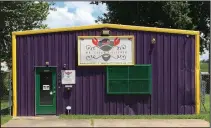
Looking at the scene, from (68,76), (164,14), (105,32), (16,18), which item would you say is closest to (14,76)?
(68,76)

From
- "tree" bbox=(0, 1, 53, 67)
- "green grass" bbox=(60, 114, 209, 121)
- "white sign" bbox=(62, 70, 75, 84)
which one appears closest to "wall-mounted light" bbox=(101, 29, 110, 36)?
"white sign" bbox=(62, 70, 75, 84)

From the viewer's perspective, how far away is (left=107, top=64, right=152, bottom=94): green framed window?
56.2 feet

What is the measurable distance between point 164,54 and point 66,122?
5.20m

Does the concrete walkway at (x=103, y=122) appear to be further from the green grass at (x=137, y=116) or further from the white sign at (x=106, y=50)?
the white sign at (x=106, y=50)

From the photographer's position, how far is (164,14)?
31.6m

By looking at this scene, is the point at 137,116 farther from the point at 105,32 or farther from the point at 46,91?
the point at 46,91

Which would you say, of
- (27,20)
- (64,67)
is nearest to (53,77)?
(64,67)

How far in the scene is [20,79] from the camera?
674 inches

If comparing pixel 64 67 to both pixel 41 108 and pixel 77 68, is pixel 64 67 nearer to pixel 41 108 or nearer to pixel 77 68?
pixel 77 68

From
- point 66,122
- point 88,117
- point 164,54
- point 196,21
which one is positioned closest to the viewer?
point 66,122

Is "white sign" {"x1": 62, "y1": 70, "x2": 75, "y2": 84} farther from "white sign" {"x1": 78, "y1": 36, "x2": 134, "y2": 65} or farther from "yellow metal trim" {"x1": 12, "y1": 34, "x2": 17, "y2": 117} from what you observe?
"yellow metal trim" {"x1": 12, "y1": 34, "x2": 17, "y2": 117}

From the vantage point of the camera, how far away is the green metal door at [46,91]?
675 inches

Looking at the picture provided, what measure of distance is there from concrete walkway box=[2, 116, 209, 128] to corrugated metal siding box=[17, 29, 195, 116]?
5.62ft

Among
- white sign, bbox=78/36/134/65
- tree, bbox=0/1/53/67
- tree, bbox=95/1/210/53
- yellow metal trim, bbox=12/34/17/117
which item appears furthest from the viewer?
tree, bbox=95/1/210/53
